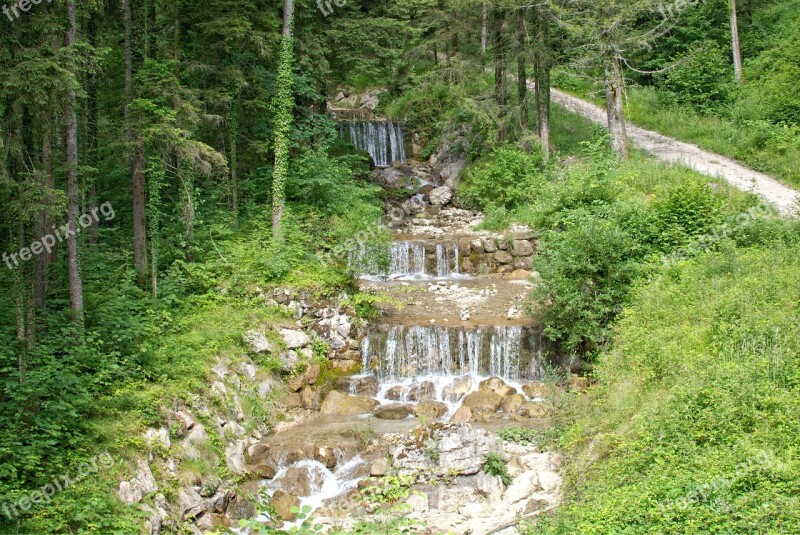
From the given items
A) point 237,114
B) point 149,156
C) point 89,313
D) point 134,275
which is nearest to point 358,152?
point 237,114

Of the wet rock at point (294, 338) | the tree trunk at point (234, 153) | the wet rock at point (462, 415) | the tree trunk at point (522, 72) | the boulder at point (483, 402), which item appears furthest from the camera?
the tree trunk at point (522, 72)

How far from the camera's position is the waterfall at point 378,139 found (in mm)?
27344

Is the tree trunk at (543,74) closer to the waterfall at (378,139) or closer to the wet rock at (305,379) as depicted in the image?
the waterfall at (378,139)

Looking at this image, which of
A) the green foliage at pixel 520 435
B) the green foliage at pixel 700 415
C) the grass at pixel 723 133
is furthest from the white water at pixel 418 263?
the grass at pixel 723 133

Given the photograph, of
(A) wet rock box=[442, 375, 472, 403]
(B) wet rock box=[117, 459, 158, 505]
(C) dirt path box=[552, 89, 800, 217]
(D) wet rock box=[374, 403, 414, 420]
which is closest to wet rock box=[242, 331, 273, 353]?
(D) wet rock box=[374, 403, 414, 420]

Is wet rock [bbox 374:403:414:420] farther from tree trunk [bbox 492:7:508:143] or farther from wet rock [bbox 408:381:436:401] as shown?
tree trunk [bbox 492:7:508:143]

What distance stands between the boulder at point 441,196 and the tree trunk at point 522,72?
365 cm

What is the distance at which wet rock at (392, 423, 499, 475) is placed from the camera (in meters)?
10.8

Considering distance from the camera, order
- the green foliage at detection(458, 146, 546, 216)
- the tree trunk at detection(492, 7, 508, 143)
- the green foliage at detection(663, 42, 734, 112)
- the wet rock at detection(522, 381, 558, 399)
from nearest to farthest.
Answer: the wet rock at detection(522, 381, 558, 399), the green foliage at detection(458, 146, 546, 216), the tree trunk at detection(492, 7, 508, 143), the green foliage at detection(663, 42, 734, 112)

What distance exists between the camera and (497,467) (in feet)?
34.4

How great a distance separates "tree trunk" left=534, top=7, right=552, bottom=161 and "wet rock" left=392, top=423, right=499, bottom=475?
1307 centimetres

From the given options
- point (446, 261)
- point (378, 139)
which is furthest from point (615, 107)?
point (378, 139)

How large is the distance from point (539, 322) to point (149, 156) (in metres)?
9.52

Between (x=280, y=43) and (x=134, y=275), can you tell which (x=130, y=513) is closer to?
(x=134, y=275)
